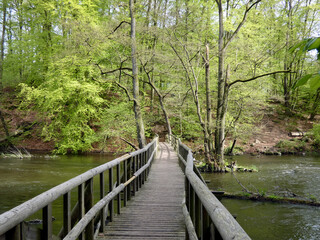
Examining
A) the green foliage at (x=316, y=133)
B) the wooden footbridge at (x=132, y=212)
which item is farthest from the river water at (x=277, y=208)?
the green foliage at (x=316, y=133)

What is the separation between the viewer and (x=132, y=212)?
611 centimetres

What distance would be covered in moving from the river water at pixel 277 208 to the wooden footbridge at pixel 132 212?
247cm

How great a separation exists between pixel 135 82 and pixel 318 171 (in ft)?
40.3

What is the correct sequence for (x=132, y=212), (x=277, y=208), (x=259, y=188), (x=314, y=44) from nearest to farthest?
(x=314, y=44)
(x=132, y=212)
(x=277, y=208)
(x=259, y=188)

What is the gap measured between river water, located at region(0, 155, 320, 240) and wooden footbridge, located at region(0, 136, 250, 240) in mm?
2474

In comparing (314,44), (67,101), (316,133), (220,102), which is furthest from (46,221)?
(316,133)

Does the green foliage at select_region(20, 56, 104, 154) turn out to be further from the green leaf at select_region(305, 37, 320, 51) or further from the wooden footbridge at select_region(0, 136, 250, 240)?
the green leaf at select_region(305, 37, 320, 51)

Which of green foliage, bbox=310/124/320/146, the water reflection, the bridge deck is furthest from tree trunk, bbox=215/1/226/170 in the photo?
green foliage, bbox=310/124/320/146

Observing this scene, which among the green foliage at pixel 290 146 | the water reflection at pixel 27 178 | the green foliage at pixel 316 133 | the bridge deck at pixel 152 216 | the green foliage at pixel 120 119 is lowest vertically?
the water reflection at pixel 27 178

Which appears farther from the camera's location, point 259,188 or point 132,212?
point 259,188

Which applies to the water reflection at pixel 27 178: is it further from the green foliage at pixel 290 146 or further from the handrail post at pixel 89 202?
the green foliage at pixel 290 146

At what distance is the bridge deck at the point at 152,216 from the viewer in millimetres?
4742

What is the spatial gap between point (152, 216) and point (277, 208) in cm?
676

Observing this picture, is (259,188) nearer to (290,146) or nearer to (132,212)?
(132,212)
